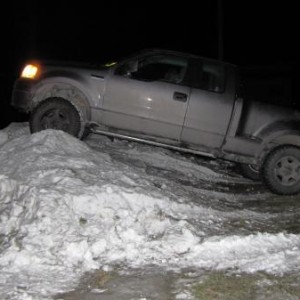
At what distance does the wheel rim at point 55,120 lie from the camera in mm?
7602

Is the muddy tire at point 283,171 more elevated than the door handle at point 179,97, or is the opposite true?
the door handle at point 179,97

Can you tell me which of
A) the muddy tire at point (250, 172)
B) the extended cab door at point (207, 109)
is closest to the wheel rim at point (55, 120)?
the extended cab door at point (207, 109)

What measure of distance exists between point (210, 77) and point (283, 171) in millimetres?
1782

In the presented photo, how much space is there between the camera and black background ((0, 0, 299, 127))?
27625 millimetres

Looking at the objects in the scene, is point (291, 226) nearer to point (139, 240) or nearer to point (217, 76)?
point (139, 240)

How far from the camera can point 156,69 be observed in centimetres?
762

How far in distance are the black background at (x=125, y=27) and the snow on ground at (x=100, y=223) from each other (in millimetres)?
20461

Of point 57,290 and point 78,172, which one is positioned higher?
point 78,172

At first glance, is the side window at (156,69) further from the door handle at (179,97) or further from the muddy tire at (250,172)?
the muddy tire at (250,172)

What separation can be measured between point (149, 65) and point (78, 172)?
2.23 m

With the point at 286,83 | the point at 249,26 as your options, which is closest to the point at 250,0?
the point at 249,26

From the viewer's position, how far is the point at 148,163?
815cm

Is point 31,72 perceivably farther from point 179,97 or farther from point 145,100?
Result: point 179,97

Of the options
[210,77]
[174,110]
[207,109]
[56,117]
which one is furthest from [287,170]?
[56,117]
